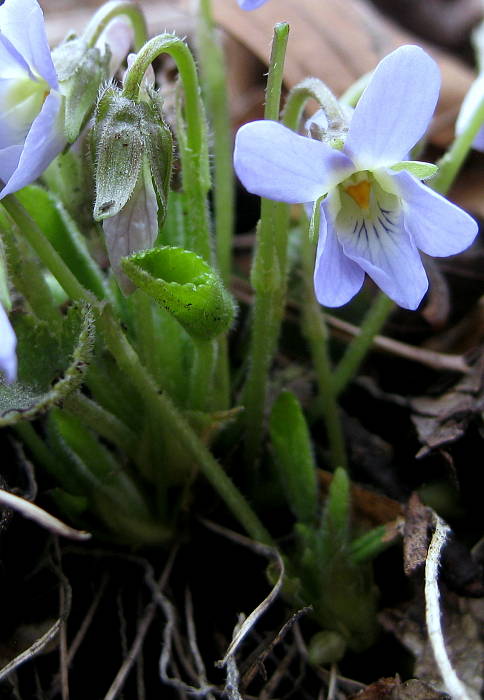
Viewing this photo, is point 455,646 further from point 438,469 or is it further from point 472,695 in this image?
point 438,469

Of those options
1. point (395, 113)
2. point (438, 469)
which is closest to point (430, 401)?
point (438, 469)

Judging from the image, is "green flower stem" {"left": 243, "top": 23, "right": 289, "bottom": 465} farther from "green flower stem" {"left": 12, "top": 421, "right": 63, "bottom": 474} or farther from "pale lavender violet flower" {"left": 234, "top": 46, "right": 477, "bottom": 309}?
"green flower stem" {"left": 12, "top": 421, "right": 63, "bottom": 474}

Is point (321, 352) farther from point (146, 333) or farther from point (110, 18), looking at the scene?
point (110, 18)

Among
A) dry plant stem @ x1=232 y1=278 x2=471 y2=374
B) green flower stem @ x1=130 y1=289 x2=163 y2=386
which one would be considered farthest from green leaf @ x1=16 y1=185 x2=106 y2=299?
dry plant stem @ x1=232 y1=278 x2=471 y2=374

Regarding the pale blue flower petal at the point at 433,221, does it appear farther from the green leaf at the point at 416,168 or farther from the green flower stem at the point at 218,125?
the green flower stem at the point at 218,125

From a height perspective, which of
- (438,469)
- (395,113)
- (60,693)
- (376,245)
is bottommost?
(60,693)

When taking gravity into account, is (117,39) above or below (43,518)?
above

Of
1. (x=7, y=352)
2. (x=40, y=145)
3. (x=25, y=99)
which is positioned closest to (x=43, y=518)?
(x=7, y=352)
